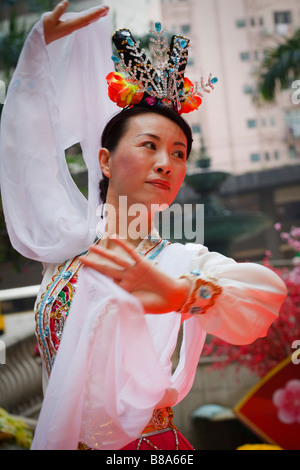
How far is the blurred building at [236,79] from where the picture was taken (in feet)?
36.4

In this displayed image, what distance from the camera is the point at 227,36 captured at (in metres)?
11.3

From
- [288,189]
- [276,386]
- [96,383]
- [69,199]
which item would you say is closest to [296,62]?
[276,386]

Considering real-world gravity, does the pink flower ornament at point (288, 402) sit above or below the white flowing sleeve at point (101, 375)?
below

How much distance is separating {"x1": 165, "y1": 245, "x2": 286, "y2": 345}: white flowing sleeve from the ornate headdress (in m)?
0.57

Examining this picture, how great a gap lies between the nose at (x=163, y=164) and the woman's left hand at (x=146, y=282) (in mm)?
313

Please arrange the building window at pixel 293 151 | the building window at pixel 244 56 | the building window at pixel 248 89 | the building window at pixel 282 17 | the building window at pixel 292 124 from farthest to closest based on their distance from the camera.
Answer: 1. the building window at pixel 293 151
2. the building window at pixel 292 124
3. the building window at pixel 244 56
4. the building window at pixel 282 17
5. the building window at pixel 248 89

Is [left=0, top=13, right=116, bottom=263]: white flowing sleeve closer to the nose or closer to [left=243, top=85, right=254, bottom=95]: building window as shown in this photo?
the nose

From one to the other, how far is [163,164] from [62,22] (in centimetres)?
55

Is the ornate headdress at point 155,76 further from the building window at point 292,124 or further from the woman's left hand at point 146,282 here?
the building window at point 292,124

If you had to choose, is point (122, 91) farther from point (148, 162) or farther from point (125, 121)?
point (148, 162)

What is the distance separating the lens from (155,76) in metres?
1.57

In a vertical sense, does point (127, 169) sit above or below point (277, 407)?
above

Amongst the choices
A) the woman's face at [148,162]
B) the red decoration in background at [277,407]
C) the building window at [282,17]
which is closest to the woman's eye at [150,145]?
the woman's face at [148,162]

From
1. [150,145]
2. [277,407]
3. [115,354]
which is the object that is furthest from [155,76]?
[277,407]
